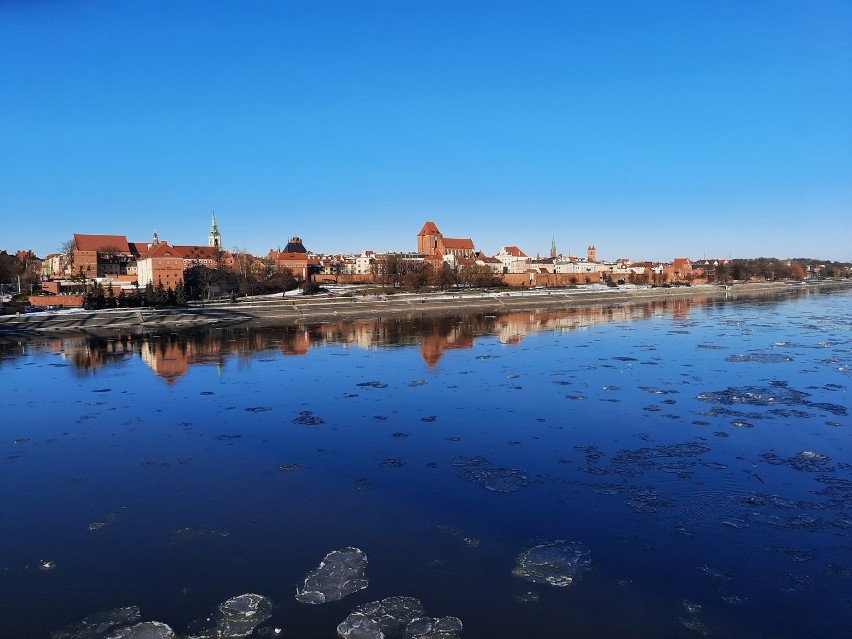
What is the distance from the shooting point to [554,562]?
4789 mm

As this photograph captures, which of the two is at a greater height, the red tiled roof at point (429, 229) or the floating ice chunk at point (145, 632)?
the red tiled roof at point (429, 229)

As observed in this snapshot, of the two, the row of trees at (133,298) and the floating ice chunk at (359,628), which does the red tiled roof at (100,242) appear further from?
the floating ice chunk at (359,628)

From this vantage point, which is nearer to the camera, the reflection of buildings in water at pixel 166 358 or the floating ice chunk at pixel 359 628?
the floating ice chunk at pixel 359 628

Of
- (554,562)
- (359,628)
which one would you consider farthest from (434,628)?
(554,562)

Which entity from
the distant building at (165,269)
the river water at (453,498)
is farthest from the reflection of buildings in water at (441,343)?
A: the distant building at (165,269)

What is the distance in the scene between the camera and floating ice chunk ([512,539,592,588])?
454 centimetres

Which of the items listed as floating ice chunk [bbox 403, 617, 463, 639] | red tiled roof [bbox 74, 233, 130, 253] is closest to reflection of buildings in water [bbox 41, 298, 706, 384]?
floating ice chunk [bbox 403, 617, 463, 639]

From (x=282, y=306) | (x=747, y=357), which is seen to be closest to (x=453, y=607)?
(x=747, y=357)

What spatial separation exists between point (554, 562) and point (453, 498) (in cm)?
159

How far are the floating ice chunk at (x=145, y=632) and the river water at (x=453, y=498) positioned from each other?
0.35 feet

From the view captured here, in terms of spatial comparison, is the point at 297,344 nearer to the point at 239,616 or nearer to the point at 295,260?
the point at 239,616

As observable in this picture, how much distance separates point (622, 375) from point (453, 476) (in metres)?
7.55

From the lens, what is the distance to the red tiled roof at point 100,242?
2484 inches

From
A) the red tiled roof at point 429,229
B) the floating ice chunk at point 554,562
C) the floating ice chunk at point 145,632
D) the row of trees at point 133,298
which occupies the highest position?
the red tiled roof at point 429,229
